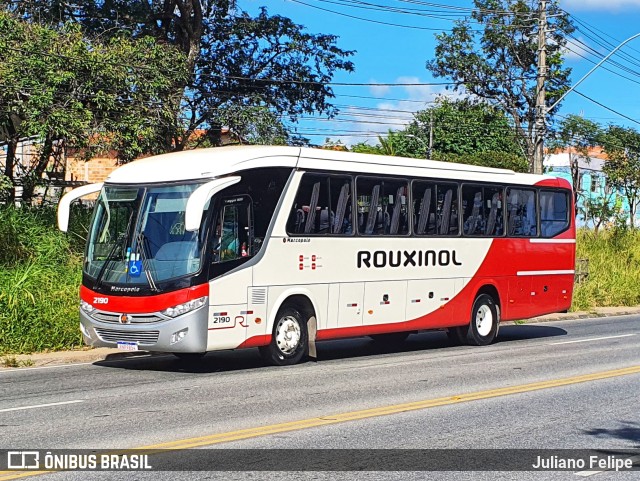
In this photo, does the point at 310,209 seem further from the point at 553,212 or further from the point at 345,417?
the point at 553,212

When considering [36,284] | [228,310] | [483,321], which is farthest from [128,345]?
[483,321]

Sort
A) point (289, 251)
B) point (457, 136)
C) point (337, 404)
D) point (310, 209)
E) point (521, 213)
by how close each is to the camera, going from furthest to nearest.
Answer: point (457, 136)
point (521, 213)
point (310, 209)
point (289, 251)
point (337, 404)

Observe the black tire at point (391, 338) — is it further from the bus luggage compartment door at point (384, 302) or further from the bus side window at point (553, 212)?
the bus side window at point (553, 212)

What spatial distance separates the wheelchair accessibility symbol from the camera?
13914 millimetres

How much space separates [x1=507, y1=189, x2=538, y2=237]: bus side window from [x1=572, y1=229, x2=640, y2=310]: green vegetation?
404 inches

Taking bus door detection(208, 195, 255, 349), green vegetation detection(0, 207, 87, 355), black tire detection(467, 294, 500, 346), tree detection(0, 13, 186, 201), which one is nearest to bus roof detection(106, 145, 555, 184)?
bus door detection(208, 195, 255, 349)

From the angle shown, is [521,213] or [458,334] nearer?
[458,334]

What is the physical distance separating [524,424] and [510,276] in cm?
1006

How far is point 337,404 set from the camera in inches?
438

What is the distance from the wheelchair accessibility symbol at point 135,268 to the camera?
1391 centimetres

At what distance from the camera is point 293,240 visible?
15.2m

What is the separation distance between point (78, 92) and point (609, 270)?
20.1 m

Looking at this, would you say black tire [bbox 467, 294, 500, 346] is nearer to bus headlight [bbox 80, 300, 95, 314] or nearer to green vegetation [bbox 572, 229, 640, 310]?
bus headlight [bbox 80, 300, 95, 314]

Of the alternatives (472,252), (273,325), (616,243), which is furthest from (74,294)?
(616,243)
